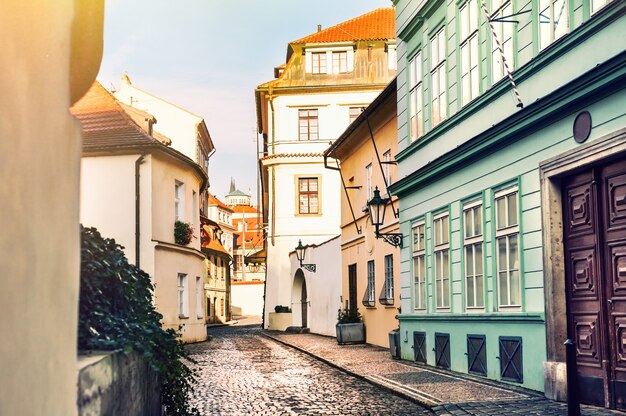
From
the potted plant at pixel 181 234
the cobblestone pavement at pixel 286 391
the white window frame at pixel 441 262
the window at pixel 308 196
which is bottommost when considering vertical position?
the cobblestone pavement at pixel 286 391

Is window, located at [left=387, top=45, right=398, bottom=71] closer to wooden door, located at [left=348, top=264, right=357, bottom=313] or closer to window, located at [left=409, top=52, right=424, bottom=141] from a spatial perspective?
wooden door, located at [left=348, top=264, right=357, bottom=313]

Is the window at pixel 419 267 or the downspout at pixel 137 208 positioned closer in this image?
the window at pixel 419 267

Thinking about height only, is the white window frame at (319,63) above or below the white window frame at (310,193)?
above

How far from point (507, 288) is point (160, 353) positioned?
6.41 metres

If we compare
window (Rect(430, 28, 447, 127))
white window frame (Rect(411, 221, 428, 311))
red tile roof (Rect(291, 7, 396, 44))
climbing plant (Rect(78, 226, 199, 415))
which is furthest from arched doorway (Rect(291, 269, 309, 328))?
climbing plant (Rect(78, 226, 199, 415))

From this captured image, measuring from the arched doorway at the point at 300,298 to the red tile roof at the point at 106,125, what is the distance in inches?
500

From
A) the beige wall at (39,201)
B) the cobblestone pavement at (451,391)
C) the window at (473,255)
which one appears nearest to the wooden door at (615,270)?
the cobblestone pavement at (451,391)

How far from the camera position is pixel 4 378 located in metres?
2.84

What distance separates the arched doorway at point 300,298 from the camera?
131 feet

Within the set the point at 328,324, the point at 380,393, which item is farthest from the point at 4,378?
the point at 328,324

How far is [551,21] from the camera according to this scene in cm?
1095

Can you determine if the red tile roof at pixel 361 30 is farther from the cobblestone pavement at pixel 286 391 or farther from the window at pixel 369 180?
the cobblestone pavement at pixel 286 391

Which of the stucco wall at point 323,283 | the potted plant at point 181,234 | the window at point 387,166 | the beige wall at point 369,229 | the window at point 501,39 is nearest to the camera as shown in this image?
the window at point 501,39

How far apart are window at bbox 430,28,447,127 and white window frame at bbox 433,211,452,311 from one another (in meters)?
1.86
